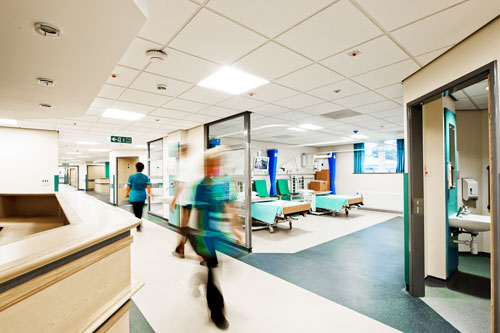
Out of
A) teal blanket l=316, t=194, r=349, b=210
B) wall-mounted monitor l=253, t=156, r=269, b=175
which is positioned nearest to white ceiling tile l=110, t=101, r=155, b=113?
wall-mounted monitor l=253, t=156, r=269, b=175

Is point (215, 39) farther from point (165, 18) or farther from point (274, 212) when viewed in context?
point (274, 212)

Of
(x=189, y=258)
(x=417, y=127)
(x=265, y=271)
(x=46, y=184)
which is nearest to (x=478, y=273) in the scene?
(x=417, y=127)

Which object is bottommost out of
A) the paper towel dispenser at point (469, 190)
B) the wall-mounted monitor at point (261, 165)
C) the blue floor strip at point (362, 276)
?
the blue floor strip at point (362, 276)

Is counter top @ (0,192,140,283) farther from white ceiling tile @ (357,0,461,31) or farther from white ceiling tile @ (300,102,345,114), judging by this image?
white ceiling tile @ (300,102,345,114)

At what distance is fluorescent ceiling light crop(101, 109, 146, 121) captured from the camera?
4.61m

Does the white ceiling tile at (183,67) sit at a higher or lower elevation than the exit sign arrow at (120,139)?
higher

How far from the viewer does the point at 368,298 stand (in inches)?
113

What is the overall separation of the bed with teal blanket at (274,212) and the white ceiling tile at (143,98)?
3511 millimetres

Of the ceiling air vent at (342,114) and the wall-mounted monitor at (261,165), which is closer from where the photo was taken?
the ceiling air vent at (342,114)

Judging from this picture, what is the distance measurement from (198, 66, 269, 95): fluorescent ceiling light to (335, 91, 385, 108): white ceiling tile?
165 centimetres

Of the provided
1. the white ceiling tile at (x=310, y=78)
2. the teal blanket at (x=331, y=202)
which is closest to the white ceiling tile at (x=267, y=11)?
the white ceiling tile at (x=310, y=78)

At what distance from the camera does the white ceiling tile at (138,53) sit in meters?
2.24

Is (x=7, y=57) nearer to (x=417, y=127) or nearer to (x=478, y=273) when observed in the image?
(x=417, y=127)

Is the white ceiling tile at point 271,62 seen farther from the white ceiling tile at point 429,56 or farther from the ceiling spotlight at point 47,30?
the ceiling spotlight at point 47,30
